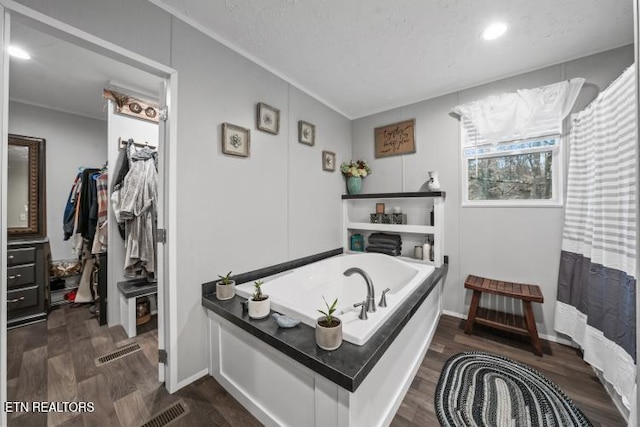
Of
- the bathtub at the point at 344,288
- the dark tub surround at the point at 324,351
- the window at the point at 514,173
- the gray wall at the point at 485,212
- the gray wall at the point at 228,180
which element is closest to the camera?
the dark tub surround at the point at 324,351

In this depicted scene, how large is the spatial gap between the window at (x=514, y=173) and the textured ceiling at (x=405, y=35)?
646 mm

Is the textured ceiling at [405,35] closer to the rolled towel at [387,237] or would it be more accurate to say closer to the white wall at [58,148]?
the rolled towel at [387,237]

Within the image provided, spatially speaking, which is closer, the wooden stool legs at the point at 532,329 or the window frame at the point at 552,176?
the wooden stool legs at the point at 532,329

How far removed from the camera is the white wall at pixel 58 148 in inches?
106

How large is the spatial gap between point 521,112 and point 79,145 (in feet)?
16.5

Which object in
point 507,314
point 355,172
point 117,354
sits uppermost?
point 355,172

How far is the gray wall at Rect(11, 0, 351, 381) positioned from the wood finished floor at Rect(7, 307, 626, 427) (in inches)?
10.1

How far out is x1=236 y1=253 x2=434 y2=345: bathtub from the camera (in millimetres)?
1263

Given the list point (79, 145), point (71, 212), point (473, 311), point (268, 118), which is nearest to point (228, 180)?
point (268, 118)

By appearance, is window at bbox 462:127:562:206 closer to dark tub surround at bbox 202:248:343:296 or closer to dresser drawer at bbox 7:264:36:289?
dark tub surround at bbox 202:248:343:296

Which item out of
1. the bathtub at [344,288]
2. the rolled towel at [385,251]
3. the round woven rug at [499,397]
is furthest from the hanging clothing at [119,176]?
the round woven rug at [499,397]

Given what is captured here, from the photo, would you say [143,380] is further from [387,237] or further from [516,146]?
[516,146]

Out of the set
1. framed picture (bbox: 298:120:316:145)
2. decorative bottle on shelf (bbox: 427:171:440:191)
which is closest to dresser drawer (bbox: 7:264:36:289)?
framed picture (bbox: 298:120:316:145)

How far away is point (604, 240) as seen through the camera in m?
1.49
